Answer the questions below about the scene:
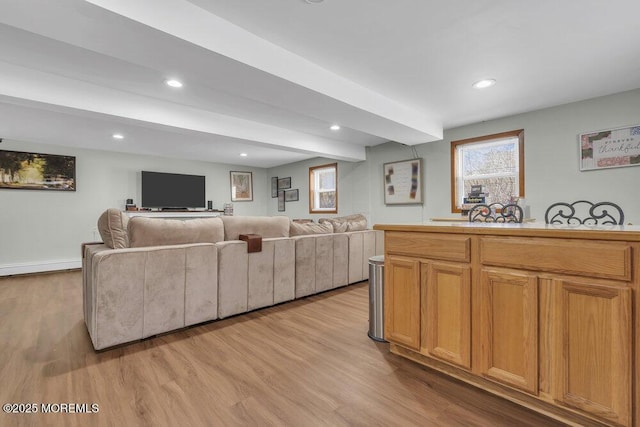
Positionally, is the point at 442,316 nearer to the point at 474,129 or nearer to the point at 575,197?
the point at 575,197

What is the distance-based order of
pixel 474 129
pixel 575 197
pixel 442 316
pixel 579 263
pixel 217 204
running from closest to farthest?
1. pixel 579 263
2. pixel 442 316
3. pixel 575 197
4. pixel 474 129
5. pixel 217 204

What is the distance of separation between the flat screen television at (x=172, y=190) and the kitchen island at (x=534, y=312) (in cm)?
636

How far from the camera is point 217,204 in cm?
789

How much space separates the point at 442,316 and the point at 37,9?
2952 mm

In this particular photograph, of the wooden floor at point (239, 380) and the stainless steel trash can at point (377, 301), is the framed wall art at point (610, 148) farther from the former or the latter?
the wooden floor at point (239, 380)

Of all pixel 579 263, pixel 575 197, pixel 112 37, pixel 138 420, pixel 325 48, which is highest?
pixel 325 48

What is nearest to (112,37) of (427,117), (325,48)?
(325,48)

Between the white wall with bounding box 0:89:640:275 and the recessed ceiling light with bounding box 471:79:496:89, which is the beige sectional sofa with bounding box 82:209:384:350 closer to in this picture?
the recessed ceiling light with bounding box 471:79:496:89

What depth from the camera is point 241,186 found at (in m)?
8.35

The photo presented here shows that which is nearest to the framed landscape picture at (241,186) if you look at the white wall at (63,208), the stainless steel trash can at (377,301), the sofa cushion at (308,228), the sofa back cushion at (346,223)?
the white wall at (63,208)

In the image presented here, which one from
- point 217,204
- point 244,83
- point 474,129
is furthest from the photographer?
point 217,204

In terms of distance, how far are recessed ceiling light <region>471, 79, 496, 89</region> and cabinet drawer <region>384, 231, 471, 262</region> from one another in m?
2.20

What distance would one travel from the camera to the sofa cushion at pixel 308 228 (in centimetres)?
368

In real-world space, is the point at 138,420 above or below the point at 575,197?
below
